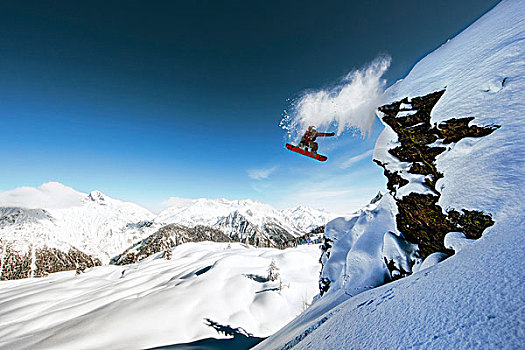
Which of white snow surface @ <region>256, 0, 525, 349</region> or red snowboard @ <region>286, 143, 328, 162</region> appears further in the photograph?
red snowboard @ <region>286, 143, 328, 162</region>

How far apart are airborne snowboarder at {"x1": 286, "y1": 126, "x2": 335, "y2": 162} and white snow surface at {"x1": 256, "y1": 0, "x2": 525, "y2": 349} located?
217 inches

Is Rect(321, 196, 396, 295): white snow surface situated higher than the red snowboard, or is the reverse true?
the red snowboard

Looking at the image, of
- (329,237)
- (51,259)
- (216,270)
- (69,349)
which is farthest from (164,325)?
(51,259)

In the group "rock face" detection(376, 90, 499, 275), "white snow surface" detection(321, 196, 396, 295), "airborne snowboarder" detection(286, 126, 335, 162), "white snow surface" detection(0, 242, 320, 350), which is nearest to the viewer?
"rock face" detection(376, 90, 499, 275)

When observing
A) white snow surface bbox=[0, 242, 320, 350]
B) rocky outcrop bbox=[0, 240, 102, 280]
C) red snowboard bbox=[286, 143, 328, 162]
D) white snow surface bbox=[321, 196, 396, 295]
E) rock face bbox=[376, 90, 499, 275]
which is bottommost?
white snow surface bbox=[0, 242, 320, 350]

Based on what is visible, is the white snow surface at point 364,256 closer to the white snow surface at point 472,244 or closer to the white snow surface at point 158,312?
the white snow surface at point 472,244

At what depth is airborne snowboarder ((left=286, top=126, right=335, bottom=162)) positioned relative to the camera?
14163mm

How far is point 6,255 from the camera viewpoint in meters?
152

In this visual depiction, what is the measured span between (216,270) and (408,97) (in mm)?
36495

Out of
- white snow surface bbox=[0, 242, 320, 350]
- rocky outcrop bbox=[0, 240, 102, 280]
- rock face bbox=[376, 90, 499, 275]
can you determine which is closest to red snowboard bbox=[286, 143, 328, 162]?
rock face bbox=[376, 90, 499, 275]

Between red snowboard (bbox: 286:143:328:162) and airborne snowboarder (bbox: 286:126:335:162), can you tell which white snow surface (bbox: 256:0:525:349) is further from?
red snowboard (bbox: 286:143:328:162)

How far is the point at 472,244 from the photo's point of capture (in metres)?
4.04

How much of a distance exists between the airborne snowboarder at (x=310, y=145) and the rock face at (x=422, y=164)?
492 cm

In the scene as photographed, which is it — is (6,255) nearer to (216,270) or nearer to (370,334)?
(216,270)
